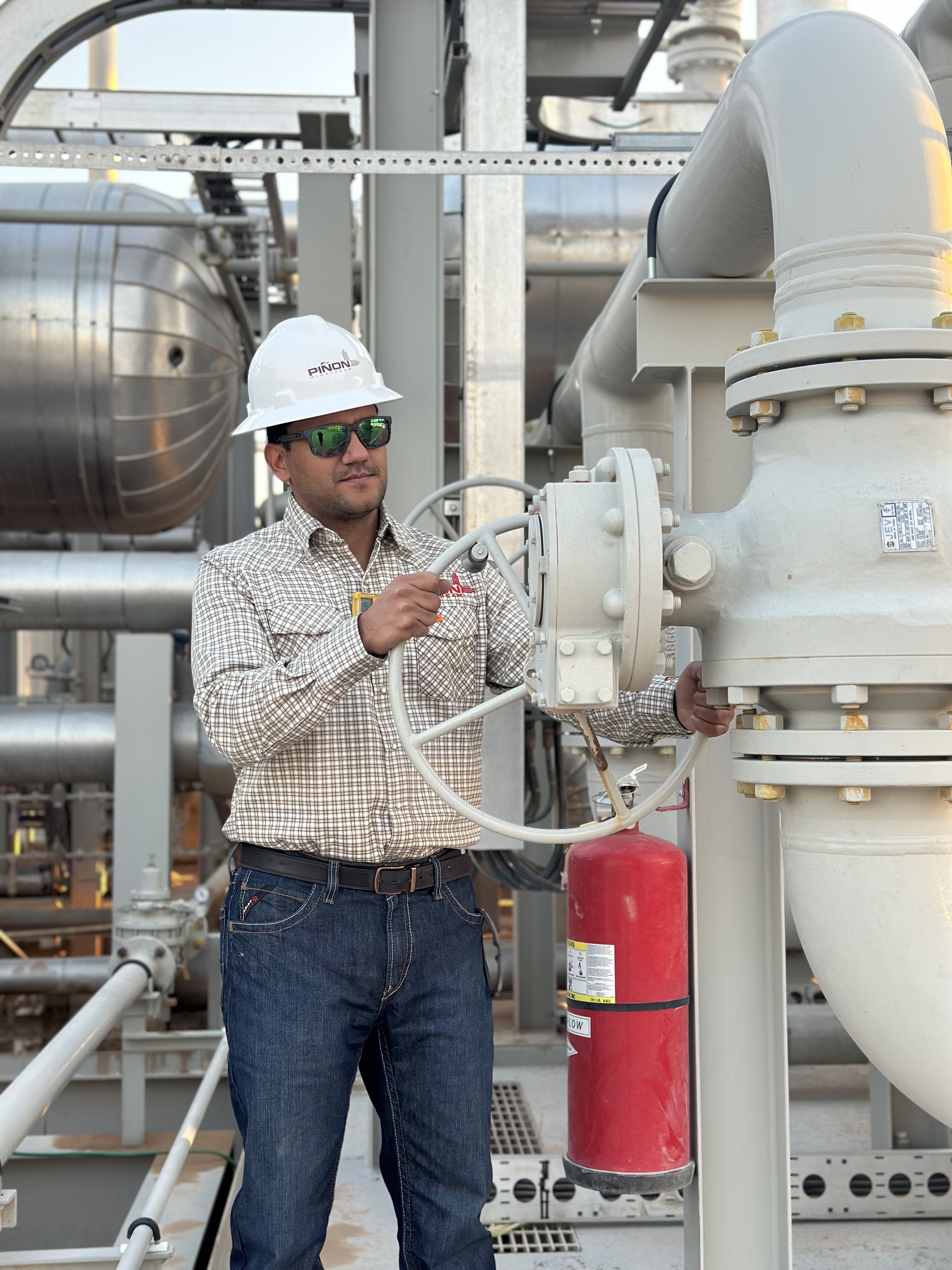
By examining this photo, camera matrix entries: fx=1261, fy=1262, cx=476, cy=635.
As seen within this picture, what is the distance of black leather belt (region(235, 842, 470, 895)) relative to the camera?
1631 mm

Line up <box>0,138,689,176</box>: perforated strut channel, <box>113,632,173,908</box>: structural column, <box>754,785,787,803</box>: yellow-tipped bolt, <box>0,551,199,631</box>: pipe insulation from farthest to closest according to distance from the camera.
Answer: <box>0,551,199,631</box>: pipe insulation → <box>113,632,173,908</box>: structural column → <box>0,138,689,176</box>: perforated strut channel → <box>754,785,787,803</box>: yellow-tipped bolt

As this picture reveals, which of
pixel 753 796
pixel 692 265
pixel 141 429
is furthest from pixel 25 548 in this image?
pixel 753 796

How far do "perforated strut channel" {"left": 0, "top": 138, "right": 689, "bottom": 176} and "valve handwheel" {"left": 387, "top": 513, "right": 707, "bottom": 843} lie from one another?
1193 mm

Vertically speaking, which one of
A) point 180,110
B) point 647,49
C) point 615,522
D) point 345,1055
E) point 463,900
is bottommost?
point 345,1055

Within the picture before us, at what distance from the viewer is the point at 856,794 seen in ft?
3.87

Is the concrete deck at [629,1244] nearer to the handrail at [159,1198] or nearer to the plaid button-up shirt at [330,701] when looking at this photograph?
the handrail at [159,1198]

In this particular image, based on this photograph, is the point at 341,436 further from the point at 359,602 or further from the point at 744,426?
the point at 744,426

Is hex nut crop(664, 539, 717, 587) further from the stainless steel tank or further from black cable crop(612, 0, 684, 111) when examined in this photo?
the stainless steel tank

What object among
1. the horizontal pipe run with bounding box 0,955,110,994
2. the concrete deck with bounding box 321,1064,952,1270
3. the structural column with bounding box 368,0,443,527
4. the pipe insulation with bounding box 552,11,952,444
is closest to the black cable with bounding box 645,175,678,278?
the pipe insulation with bounding box 552,11,952,444

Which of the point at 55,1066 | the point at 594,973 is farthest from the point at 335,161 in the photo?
the point at 55,1066

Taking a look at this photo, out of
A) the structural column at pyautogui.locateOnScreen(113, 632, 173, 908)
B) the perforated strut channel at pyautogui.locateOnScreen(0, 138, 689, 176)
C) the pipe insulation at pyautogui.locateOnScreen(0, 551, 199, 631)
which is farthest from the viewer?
the pipe insulation at pyautogui.locateOnScreen(0, 551, 199, 631)

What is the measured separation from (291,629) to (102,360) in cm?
359

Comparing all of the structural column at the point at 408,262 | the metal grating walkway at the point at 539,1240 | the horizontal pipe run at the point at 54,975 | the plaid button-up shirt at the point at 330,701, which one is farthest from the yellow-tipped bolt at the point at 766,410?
the horizontal pipe run at the point at 54,975

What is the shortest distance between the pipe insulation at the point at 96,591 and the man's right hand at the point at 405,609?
424 centimetres
